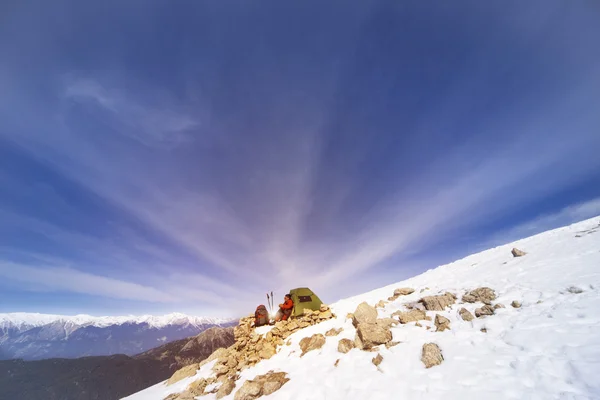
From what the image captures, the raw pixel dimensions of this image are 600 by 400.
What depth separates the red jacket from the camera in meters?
23.8

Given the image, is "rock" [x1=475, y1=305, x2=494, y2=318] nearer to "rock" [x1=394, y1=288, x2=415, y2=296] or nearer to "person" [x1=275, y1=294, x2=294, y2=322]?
"rock" [x1=394, y1=288, x2=415, y2=296]

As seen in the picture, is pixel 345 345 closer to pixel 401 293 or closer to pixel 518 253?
pixel 401 293

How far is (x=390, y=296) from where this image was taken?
21.4m

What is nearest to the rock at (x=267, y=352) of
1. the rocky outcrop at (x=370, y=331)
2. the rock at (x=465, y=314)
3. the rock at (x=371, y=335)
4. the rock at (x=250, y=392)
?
the rock at (x=250, y=392)

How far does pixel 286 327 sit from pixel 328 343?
586 cm

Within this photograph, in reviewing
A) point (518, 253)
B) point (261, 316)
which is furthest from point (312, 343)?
point (518, 253)

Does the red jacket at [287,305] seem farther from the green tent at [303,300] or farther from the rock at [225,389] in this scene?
the rock at [225,389]

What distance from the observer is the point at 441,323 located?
13695mm

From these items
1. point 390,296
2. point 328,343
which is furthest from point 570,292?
point 328,343

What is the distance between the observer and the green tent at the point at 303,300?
2333 cm

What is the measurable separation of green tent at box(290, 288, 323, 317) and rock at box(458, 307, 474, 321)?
13125 millimetres

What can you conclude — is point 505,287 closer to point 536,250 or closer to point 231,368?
point 536,250

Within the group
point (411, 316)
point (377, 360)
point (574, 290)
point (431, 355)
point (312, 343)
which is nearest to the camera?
point (431, 355)

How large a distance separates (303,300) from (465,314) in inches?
544
